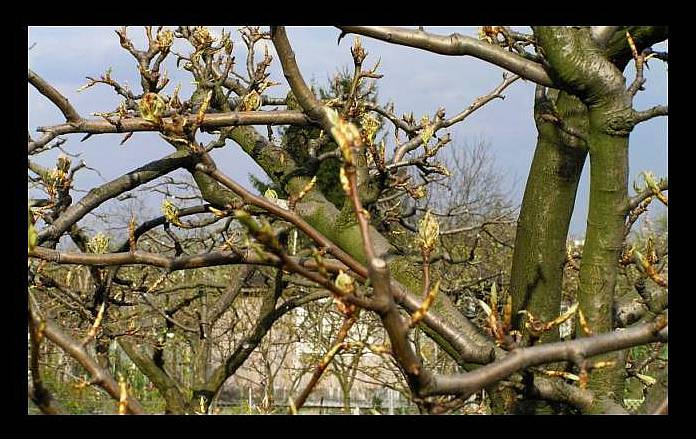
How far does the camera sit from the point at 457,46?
90.9 inches

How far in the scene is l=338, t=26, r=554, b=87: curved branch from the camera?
2.25m

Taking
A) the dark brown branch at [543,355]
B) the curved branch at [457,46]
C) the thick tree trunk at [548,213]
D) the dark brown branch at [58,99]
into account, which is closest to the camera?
the dark brown branch at [543,355]

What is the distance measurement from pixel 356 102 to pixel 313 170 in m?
0.40

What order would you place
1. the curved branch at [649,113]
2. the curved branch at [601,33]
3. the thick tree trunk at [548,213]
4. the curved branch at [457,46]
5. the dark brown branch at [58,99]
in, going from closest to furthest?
the curved branch at [649,113] → the curved branch at [457,46] → the curved branch at [601,33] → the dark brown branch at [58,99] → the thick tree trunk at [548,213]

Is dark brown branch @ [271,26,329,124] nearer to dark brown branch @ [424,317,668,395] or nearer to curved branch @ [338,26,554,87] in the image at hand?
curved branch @ [338,26,554,87]

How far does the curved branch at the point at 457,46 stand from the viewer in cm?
225

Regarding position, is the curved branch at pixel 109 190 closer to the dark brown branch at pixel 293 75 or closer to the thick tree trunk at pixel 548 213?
the dark brown branch at pixel 293 75

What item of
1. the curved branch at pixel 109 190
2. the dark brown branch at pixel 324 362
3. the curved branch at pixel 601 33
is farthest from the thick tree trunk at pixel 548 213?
the dark brown branch at pixel 324 362

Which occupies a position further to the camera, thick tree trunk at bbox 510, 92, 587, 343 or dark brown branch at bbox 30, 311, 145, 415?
thick tree trunk at bbox 510, 92, 587, 343

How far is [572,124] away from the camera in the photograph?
3.00m

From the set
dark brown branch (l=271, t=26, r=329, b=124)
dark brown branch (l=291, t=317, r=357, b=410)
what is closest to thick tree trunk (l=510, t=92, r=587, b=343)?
dark brown branch (l=271, t=26, r=329, b=124)
